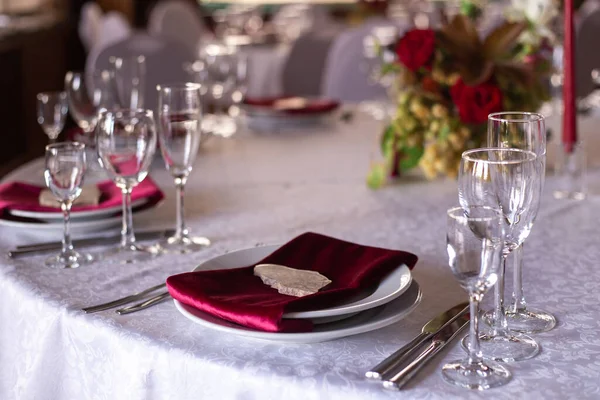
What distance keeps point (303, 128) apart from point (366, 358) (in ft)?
5.13

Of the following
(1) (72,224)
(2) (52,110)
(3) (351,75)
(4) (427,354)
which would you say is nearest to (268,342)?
(4) (427,354)

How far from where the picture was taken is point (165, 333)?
1.06m

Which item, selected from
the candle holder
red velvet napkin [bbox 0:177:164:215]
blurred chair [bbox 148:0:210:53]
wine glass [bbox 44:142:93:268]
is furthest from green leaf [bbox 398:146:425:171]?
blurred chair [bbox 148:0:210:53]

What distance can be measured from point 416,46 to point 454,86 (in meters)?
0.11

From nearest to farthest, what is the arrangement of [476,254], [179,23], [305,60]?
[476,254] → [305,60] → [179,23]

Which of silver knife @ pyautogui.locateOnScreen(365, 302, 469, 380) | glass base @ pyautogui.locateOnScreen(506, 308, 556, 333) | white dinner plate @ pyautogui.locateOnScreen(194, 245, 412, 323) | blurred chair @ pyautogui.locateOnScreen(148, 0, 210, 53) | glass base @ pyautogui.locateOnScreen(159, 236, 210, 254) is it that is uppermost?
blurred chair @ pyautogui.locateOnScreen(148, 0, 210, 53)

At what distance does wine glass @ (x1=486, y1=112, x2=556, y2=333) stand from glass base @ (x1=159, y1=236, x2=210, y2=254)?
1.66 feet

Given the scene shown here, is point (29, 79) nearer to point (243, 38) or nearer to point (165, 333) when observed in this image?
point (243, 38)

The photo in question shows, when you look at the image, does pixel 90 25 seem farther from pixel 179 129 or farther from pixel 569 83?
pixel 179 129

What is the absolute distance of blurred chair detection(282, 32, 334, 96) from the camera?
15.4 feet

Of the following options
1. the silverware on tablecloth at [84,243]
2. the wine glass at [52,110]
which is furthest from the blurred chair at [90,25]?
the silverware on tablecloth at [84,243]

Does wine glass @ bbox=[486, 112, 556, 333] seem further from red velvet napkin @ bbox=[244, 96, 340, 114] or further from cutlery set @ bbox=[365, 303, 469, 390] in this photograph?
red velvet napkin @ bbox=[244, 96, 340, 114]

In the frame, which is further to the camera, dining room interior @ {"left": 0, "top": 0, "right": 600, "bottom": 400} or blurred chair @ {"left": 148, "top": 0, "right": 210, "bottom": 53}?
blurred chair @ {"left": 148, "top": 0, "right": 210, "bottom": 53}

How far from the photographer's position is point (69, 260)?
134cm
